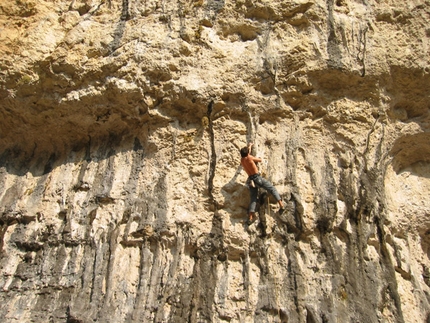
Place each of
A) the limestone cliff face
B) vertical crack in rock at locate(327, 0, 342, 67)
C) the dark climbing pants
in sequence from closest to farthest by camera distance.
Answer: the limestone cliff face → the dark climbing pants → vertical crack in rock at locate(327, 0, 342, 67)

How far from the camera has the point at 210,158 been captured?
649 cm

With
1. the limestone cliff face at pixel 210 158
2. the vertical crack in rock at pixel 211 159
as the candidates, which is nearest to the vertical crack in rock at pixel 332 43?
the limestone cliff face at pixel 210 158

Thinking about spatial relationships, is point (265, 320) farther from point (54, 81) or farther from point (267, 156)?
point (54, 81)

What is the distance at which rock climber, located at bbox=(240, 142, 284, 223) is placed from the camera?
5820 millimetres

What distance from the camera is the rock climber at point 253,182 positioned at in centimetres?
582

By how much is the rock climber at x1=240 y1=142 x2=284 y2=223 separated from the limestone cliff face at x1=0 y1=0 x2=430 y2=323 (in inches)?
8.1

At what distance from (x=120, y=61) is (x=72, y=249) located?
308 cm

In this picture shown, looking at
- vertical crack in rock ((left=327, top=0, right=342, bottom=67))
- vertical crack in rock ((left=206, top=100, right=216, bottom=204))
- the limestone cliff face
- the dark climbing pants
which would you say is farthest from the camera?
vertical crack in rock ((left=327, top=0, right=342, bottom=67))

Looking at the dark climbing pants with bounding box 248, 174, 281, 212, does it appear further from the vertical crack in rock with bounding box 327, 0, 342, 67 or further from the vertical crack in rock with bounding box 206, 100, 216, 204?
the vertical crack in rock with bounding box 327, 0, 342, 67

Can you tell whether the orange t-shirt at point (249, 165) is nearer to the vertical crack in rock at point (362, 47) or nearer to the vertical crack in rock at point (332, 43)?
the vertical crack in rock at point (332, 43)

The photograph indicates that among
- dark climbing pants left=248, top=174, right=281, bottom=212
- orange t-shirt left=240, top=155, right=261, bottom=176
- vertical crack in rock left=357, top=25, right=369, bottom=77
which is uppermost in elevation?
vertical crack in rock left=357, top=25, right=369, bottom=77

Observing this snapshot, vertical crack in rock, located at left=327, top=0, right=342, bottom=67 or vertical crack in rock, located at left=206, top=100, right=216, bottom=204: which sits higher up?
vertical crack in rock, located at left=327, top=0, right=342, bottom=67

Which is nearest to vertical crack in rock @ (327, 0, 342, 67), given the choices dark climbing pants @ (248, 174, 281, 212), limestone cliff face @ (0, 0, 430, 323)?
limestone cliff face @ (0, 0, 430, 323)

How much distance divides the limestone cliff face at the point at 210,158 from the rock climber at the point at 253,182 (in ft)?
0.67
